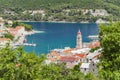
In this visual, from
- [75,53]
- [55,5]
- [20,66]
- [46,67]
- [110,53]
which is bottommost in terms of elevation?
[55,5]

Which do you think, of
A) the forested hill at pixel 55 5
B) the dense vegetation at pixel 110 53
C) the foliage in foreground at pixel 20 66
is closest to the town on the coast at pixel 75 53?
the dense vegetation at pixel 110 53

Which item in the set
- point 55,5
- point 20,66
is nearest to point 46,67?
point 20,66

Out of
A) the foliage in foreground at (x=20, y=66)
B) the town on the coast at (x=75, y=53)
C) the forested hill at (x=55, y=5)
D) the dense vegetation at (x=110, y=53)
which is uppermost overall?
the dense vegetation at (x=110, y=53)

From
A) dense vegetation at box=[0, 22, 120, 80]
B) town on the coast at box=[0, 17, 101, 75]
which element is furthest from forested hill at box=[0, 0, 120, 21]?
dense vegetation at box=[0, 22, 120, 80]

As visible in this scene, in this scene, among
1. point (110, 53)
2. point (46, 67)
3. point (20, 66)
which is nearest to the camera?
point (110, 53)

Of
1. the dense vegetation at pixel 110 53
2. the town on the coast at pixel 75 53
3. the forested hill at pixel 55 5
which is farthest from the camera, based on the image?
the forested hill at pixel 55 5

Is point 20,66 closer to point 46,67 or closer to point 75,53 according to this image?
point 46,67

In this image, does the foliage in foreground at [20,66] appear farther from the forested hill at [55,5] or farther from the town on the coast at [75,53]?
the forested hill at [55,5]

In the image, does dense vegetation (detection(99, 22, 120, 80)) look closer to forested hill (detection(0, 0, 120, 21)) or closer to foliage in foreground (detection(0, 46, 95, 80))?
foliage in foreground (detection(0, 46, 95, 80))

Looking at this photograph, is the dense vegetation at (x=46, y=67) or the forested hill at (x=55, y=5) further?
the forested hill at (x=55, y=5)

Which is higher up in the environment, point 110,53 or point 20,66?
point 110,53

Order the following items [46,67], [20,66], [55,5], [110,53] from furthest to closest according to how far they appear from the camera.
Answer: [55,5] → [46,67] → [20,66] → [110,53]
